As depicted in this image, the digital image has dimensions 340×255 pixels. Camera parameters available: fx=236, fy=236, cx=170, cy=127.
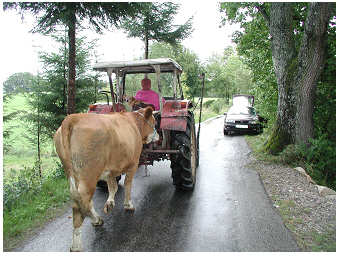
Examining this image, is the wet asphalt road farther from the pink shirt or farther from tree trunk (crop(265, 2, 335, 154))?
tree trunk (crop(265, 2, 335, 154))

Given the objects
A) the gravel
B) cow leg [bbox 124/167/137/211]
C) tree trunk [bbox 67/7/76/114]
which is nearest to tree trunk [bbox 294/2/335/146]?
the gravel

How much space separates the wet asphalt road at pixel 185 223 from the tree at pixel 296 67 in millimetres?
2576

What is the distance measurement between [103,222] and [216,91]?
39402 mm

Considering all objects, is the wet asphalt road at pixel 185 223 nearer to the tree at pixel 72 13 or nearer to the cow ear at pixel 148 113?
the cow ear at pixel 148 113

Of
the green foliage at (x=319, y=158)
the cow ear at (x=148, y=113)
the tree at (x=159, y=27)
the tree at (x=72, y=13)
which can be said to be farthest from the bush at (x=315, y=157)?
the tree at (x=159, y=27)

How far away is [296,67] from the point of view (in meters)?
6.82

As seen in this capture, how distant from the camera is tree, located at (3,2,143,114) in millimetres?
4977

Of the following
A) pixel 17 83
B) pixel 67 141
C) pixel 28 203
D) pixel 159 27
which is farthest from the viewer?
pixel 159 27

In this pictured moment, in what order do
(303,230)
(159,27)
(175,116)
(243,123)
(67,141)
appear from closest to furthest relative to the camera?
(67,141) < (303,230) < (175,116) < (243,123) < (159,27)

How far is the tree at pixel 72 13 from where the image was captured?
16.3 ft

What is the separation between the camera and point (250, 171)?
20.8 ft

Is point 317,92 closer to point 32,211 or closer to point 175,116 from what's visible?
point 175,116

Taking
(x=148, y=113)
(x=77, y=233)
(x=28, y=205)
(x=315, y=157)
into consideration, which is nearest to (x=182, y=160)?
(x=148, y=113)

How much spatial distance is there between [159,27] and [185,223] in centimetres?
1226
